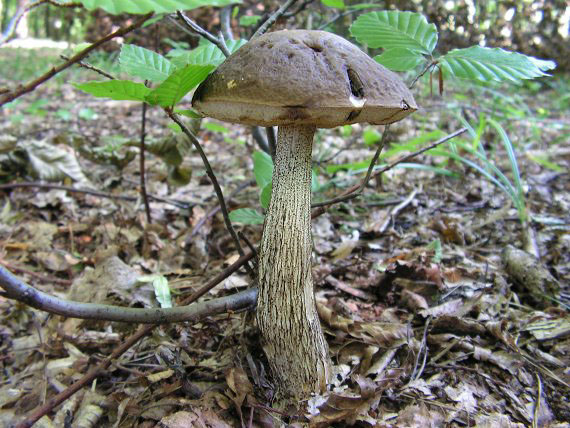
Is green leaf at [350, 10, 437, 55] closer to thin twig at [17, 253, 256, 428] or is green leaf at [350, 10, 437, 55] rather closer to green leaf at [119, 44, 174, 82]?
green leaf at [119, 44, 174, 82]

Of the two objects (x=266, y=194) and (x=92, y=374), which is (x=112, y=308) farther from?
(x=266, y=194)

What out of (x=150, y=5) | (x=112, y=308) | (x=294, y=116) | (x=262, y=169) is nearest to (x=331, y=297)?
(x=262, y=169)

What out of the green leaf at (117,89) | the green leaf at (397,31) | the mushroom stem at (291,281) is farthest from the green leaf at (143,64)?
the green leaf at (397,31)

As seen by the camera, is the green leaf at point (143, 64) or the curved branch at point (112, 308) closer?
the curved branch at point (112, 308)

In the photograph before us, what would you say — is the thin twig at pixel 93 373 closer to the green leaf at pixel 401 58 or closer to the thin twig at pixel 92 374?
the thin twig at pixel 92 374

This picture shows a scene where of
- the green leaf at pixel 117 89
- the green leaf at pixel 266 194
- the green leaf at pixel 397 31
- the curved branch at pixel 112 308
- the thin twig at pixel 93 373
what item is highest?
the green leaf at pixel 397 31

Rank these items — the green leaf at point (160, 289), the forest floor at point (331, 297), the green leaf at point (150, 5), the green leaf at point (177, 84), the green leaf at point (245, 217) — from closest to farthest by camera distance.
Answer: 1. the green leaf at point (150, 5)
2. the green leaf at point (177, 84)
3. the forest floor at point (331, 297)
4. the green leaf at point (245, 217)
5. the green leaf at point (160, 289)
